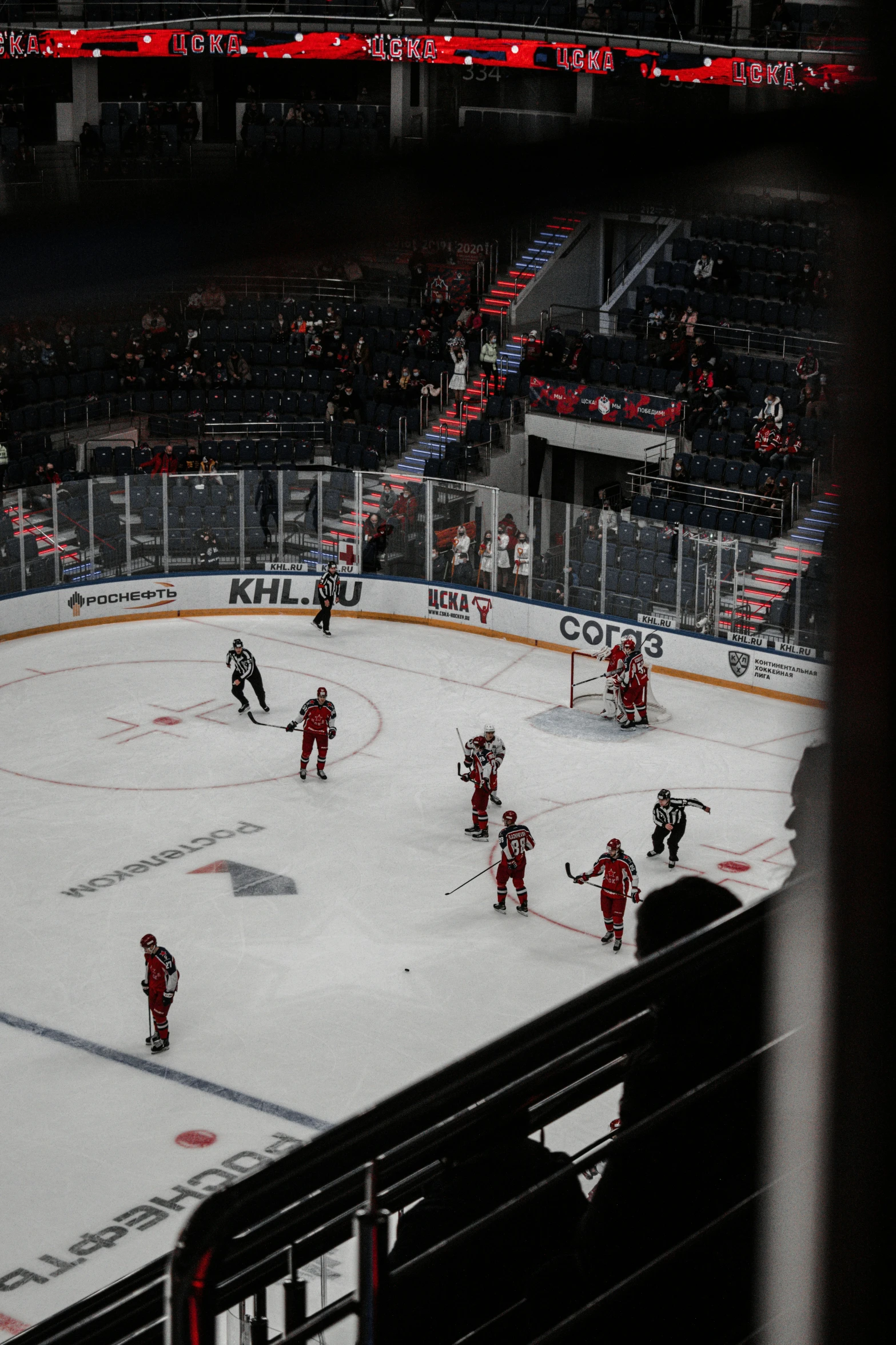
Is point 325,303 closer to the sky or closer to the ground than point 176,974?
→ closer to the sky

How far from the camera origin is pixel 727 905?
3080mm

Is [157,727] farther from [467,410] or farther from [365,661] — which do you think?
[467,410]

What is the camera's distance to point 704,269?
3256 cm

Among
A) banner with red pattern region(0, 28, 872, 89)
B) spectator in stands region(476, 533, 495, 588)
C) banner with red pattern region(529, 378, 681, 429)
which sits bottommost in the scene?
spectator in stands region(476, 533, 495, 588)

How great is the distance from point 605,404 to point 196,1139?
66.2 ft

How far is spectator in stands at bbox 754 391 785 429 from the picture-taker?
94.3 feet

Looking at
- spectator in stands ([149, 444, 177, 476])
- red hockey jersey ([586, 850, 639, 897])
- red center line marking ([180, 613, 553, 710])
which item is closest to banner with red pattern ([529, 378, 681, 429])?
spectator in stands ([149, 444, 177, 476])

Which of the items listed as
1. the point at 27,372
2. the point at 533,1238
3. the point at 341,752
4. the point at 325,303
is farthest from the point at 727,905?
the point at 325,303

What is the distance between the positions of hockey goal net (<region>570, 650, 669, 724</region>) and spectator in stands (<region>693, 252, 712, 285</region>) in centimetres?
935

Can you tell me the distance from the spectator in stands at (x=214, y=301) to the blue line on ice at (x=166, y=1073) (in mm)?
21609

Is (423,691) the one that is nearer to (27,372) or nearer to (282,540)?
(282,540)

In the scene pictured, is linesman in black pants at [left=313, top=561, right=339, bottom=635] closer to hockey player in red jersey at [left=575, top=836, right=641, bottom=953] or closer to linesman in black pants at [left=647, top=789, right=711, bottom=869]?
linesman in black pants at [left=647, top=789, right=711, bottom=869]

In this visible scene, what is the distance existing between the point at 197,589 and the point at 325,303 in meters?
8.95

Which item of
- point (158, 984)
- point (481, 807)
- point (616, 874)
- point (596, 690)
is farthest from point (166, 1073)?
point (596, 690)
